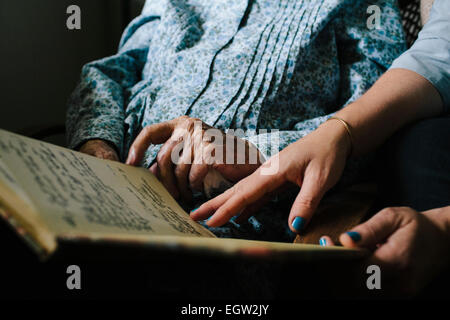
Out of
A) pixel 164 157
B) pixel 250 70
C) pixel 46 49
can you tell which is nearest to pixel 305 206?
pixel 164 157

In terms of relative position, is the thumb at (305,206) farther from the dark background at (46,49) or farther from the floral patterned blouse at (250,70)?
the dark background at (46,49)

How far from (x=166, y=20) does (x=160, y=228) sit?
27.9 inches

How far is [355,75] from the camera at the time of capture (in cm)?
73

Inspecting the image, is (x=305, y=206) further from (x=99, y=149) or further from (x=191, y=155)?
(x=99, y=149)

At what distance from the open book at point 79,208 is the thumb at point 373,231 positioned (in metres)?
0.01

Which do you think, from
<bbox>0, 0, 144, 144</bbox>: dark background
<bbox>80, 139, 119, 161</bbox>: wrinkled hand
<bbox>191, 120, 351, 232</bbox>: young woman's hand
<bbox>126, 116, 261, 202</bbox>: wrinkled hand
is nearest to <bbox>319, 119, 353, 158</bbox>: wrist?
<bbox>191, 120, 351, 232</bbox>: young woman's hand

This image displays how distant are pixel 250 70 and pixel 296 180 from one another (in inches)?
13.1

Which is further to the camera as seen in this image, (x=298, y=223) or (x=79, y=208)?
(x=298, y=223)

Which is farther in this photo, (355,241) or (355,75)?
(355,75)

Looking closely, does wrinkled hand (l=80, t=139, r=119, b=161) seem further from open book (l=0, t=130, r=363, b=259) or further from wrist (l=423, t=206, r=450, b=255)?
wrist (l=423, t=206, r=450, b=255)

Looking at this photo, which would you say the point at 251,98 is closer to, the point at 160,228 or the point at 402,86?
the point at 402,86

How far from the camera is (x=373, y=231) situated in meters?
0.32

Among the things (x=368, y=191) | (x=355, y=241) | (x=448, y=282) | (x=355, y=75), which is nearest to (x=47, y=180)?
(x=355, y=241)

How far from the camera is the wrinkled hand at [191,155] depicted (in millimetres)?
515
